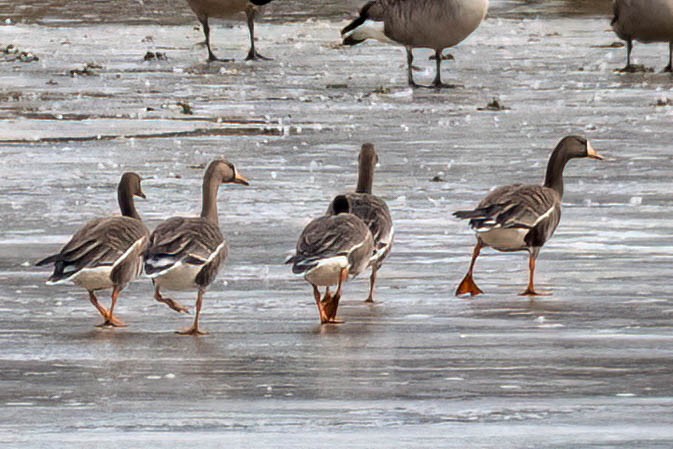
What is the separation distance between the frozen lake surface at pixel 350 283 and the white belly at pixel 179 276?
Result: 0.27m

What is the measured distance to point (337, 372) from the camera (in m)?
8.60

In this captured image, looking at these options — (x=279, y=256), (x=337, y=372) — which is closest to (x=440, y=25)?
(x=279, y=256)

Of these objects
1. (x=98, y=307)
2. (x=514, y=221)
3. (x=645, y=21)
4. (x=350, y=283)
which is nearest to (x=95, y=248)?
(x=98, y=307)

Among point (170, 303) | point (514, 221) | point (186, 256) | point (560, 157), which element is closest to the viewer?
point (186, 256)

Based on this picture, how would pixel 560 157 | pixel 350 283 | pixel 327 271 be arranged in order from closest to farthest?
pixel 327 271 < pixel 350 283 < pixel 560 157

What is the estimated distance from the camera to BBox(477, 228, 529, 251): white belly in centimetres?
1066

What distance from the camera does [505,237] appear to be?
1072 cm

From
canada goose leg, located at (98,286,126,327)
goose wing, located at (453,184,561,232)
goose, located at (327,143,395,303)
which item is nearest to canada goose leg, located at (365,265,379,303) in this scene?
goose, located at (327,143,395,303)

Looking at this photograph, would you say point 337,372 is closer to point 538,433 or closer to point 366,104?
point 538,433

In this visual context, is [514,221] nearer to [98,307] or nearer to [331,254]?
[331,254]

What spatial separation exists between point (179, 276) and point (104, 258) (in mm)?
414

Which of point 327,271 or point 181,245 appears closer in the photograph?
point 181,245

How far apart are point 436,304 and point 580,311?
814 millimetres

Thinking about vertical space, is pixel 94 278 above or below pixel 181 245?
below
